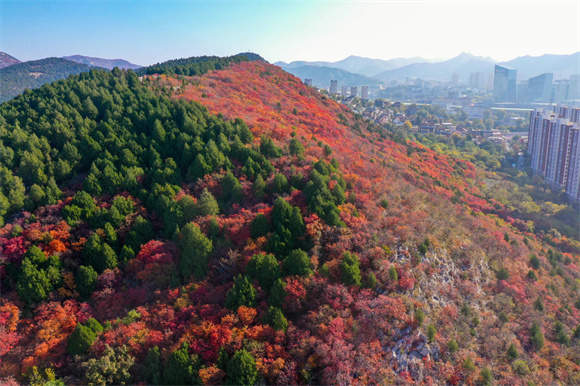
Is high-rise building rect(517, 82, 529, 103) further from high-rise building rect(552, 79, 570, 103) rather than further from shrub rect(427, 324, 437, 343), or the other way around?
shrub rect(427, 324, 437, 343)

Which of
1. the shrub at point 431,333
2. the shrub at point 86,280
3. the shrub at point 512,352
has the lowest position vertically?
the shrub at point 512,352

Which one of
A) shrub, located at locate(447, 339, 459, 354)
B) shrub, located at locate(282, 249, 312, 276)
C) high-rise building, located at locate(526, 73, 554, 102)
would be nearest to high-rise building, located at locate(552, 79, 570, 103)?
high-rise building, located at locate(526, 73, 554, 102)

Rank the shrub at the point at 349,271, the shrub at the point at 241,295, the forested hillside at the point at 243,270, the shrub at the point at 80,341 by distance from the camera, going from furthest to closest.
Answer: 1. the shrub at the point at 349,271
2. the shrub at the point at 241,295
3. the shrub at the point at 80,341
4. the forested hillside at the point at 243,270

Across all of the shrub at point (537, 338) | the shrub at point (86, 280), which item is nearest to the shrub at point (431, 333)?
the shrub at point (537, 338)

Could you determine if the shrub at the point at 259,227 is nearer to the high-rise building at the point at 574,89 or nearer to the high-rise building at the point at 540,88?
the high-rise building at the point at 540,88

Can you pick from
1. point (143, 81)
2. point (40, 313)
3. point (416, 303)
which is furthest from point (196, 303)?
point (143, 81)

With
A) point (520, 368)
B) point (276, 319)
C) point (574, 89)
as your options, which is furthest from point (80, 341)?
point (574, 89)
